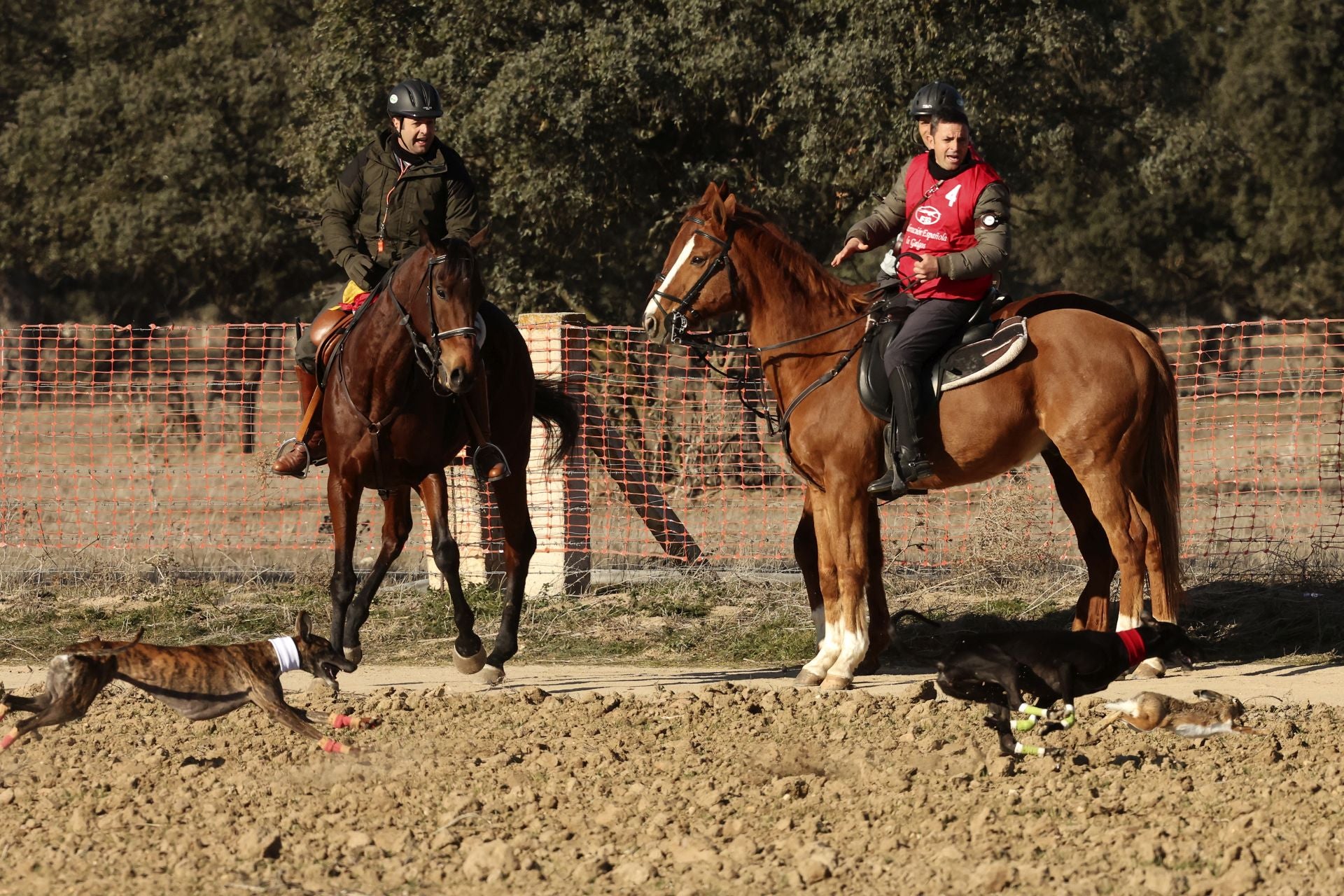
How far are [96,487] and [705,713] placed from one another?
→ 44.6 ft

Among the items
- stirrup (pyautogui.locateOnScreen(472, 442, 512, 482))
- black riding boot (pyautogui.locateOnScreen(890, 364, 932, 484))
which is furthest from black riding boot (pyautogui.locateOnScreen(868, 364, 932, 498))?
stirrup (pyautogui.locateOnScreen(472, 442, 512, 482))

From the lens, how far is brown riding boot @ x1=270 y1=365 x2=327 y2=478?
825 centimetres

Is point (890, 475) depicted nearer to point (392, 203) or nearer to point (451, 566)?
point (451, 566)

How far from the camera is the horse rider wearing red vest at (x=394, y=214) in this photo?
824cm

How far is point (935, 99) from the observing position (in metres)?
7.73

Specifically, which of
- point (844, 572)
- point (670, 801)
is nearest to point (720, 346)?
point (844, 572)

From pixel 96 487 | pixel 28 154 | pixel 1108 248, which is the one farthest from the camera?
pixel 1108 248

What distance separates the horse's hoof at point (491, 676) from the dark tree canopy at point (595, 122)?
11.0m

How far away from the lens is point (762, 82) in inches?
766

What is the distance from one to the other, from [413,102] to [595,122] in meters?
11.0

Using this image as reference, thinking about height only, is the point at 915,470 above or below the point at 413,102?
below

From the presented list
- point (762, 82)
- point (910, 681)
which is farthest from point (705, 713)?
point (762, 82)

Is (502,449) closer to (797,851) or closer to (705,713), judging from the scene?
(705,713)

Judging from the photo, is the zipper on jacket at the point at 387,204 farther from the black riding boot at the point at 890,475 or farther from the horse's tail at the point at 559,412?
the black riding boot at the point at 890,475
